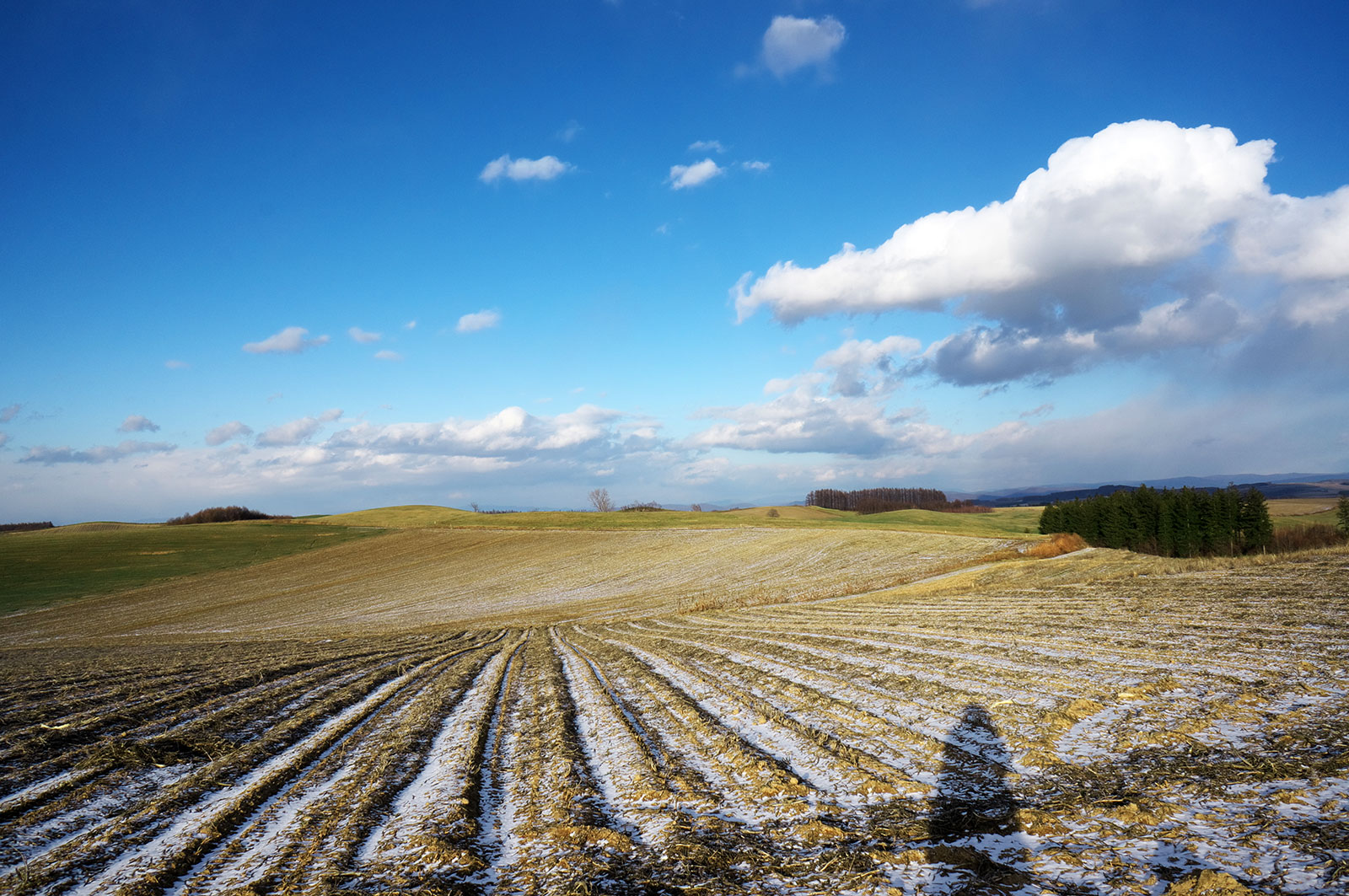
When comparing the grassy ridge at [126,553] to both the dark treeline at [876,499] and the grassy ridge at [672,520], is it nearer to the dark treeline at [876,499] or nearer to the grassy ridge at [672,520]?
the grassy ridge at [672,520]

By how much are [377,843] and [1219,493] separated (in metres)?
82.8

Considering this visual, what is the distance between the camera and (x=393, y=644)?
1877 centimetres

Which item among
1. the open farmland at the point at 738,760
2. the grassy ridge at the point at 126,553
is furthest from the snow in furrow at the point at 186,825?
the grassy ridge at the point at 126,553

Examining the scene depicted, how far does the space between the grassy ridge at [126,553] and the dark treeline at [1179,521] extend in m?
73.7

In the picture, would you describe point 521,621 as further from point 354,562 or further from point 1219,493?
point 1219,493

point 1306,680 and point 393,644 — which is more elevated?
point 1306,680

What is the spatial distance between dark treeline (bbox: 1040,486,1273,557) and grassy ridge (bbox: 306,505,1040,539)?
7.61 meters

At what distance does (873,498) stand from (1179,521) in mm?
89753

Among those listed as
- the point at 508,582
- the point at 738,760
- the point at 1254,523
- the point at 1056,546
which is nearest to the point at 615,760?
the point at 738,760

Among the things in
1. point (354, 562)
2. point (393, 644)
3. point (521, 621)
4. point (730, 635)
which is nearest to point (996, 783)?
point (730, 635)

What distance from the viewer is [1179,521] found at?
6606 centimetres

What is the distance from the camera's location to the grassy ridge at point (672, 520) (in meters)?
67.4

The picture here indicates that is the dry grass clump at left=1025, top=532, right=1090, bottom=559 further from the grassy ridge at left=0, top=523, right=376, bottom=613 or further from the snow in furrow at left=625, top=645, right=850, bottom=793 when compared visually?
the grassy ridge at left=0, top=523, right=376, bottom=613

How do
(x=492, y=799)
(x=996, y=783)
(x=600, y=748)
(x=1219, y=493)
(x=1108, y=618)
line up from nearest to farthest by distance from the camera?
1. (x=996, y=783)
2. (x=492, y=799)
3. (x=600, y=748)
4. (x=1108, y=618)
5. (x=1219, y=493)
